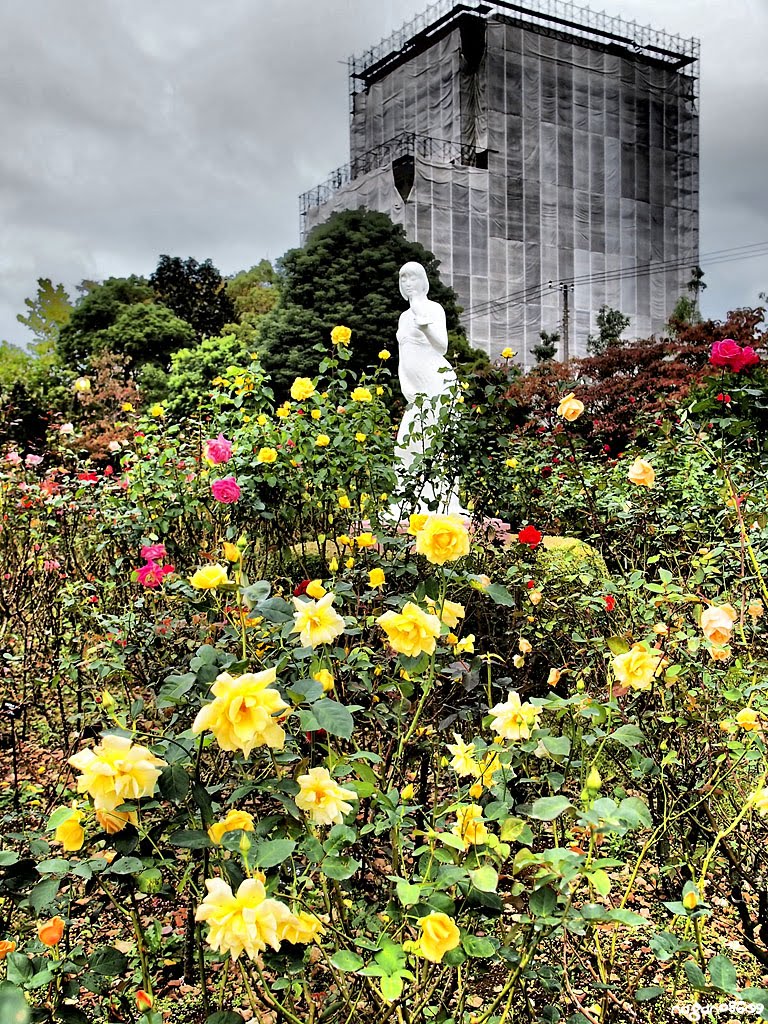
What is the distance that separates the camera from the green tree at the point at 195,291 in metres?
26.5

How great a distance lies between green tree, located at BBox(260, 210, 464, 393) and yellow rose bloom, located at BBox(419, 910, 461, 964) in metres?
13.2

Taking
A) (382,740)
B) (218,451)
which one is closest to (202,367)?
(218,451)

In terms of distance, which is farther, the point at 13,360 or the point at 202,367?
the point at 13,360

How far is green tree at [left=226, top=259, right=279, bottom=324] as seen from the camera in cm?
2738

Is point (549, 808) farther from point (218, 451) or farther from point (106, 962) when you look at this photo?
point (218, 451)

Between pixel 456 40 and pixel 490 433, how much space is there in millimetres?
24582

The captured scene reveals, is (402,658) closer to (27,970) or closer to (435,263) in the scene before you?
(27,970)

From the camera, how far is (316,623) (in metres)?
1.18

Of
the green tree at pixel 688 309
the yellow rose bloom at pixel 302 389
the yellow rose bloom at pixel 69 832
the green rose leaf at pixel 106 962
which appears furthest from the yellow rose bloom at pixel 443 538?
the green tree at pixel 688 309

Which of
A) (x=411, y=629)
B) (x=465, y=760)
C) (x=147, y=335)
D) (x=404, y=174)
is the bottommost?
(x=465, y=760)

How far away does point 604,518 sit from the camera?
4.16m

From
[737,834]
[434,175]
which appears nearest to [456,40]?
[434,175]

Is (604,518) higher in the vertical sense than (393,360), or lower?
lower

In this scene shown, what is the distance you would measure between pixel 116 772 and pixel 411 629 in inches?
16.5
